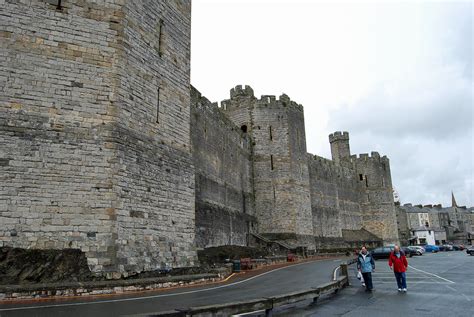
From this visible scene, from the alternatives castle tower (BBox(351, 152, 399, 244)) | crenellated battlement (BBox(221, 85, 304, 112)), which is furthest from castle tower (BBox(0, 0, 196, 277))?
castle tower (BBox(351, 152, 399, 244))

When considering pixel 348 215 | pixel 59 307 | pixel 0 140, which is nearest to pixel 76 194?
pixel 0 140

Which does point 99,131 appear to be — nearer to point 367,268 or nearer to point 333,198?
point 367,268

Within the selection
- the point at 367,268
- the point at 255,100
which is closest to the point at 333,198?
the point at 255,100

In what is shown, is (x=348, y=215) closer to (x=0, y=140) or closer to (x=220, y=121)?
(x=220, y=121)

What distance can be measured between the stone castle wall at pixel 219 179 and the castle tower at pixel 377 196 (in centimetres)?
2140

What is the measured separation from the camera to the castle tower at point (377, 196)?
42.9 metres

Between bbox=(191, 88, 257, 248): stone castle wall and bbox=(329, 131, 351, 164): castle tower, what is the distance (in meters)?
22.2

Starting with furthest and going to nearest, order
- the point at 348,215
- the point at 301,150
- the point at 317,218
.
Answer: the point at 348,215 < the point at 317,218 < the point at 301,150

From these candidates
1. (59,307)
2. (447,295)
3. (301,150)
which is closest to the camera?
A: (59,307)

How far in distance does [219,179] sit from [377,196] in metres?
27.8

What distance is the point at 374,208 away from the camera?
142ft

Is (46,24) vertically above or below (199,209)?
above

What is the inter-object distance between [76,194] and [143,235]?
7.26ft

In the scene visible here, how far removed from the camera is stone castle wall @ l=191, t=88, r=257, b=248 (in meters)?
18.9
